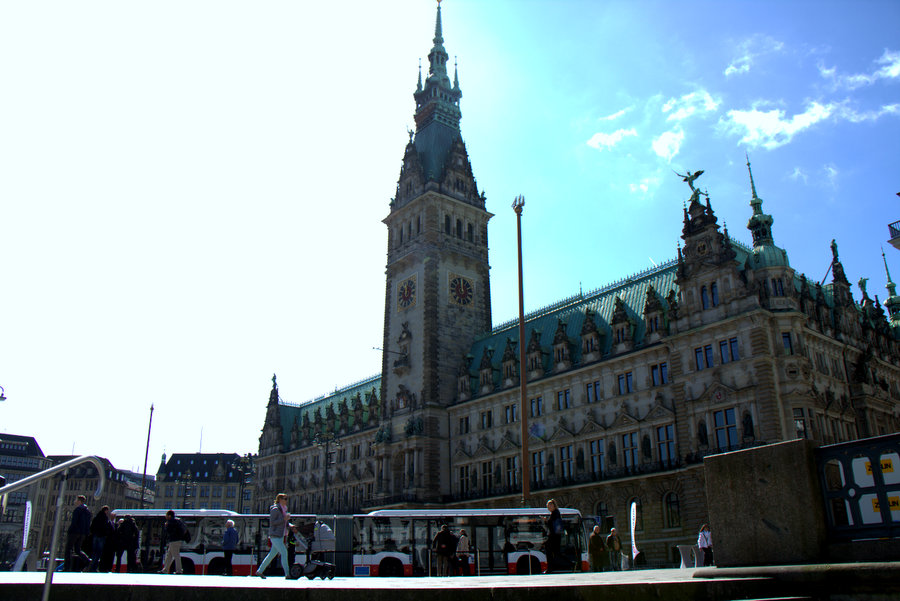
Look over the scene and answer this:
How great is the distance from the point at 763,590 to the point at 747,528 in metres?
1.33

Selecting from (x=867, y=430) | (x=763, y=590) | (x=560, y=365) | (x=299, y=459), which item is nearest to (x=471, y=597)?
(x=763, y=590)

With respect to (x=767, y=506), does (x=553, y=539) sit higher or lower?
lower

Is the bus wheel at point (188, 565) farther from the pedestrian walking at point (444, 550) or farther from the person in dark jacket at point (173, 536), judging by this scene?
the pedestrian walking at point (444, 550)

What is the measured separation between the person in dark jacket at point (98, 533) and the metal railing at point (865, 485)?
18.4 m

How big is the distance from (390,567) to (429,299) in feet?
141

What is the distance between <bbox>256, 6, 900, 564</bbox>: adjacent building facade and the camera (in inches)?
1837

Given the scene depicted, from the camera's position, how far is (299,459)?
3981 inches

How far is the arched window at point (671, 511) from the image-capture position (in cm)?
4816

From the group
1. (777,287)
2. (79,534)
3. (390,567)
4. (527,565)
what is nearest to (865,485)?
(79,534)

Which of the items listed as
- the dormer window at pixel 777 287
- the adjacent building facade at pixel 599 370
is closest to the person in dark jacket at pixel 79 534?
the adjacent building facade at pixel 599 370

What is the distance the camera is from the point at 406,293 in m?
79.6

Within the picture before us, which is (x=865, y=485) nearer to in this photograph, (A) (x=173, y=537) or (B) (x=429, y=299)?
(A) (x=173, y=537)

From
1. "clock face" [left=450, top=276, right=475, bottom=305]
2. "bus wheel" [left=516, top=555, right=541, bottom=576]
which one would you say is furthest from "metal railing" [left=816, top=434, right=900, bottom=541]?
"clock face" [left=450, top=276, right=475, bottom=305]

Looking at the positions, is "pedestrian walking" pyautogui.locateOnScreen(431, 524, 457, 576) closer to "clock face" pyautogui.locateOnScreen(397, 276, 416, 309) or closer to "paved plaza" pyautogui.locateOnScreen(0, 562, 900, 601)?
"paved plaza" pyautogui.locateOnScreen(0, 562, 900, 601)
